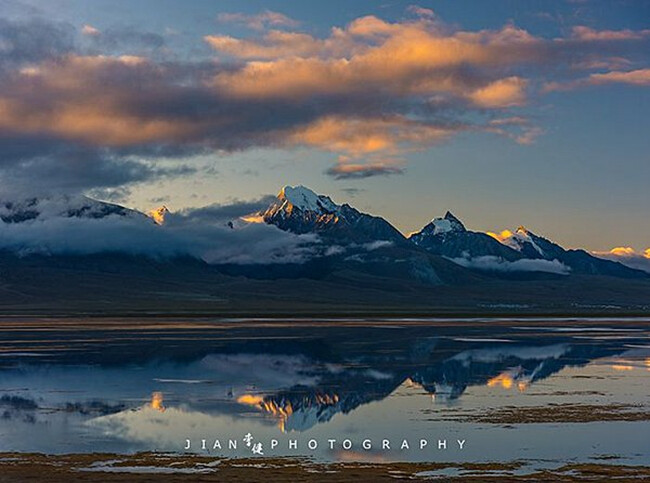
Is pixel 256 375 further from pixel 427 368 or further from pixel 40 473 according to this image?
pixel 40 473

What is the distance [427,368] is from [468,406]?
54.6 feet

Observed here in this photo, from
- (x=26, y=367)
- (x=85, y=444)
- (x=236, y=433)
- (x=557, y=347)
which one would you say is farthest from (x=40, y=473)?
(x=557, y=347)

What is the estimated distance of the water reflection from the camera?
3431 cm

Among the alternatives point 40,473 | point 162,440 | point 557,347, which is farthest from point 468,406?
point 557,347

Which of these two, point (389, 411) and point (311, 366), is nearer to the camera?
point (389, 411)

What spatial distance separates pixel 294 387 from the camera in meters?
47.9

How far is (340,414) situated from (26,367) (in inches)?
1022

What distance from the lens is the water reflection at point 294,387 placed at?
34.3m

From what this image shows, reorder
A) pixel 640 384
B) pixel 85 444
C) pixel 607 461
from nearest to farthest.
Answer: pixel 607 461 → pixel 85 444 → pixel 640 384

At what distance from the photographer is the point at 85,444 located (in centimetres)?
3195

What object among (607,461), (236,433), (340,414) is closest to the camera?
(607,461)

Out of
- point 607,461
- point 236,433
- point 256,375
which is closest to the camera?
point 607,461

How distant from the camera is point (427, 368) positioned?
57.5 meters

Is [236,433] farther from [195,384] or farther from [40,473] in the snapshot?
[195,384]
